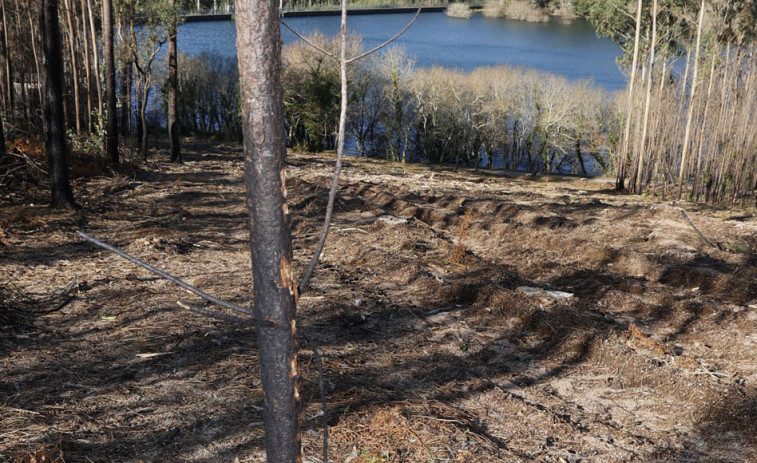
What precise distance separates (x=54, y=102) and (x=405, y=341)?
5895mm

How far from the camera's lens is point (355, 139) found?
3606cm

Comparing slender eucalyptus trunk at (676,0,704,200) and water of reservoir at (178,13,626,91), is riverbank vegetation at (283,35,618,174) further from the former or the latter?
slender eucalyptus trunk at (676,0,704,200)

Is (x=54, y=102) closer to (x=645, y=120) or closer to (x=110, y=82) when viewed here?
(x=110, y=82)

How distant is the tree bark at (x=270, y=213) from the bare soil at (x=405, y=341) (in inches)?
59.4

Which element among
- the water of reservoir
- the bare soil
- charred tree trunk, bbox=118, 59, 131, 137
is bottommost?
the bare soil

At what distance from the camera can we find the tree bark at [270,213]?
1787mm

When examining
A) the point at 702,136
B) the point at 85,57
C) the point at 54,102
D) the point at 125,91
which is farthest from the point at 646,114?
the point at 85,57

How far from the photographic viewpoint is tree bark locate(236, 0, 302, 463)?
1.79 meters

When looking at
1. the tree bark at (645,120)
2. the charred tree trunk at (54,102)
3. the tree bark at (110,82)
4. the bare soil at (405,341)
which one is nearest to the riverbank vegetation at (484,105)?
the tree bark at (645,120)

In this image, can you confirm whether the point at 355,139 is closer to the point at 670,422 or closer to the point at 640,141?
the point at 640,141

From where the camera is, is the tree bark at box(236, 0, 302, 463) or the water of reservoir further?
the water of reservoir

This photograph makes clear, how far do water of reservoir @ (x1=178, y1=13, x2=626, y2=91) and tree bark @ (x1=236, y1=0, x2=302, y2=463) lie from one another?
36.0 metres

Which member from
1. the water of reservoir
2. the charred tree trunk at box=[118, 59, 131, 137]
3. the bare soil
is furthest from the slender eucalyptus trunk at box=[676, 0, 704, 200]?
the water of reservoir

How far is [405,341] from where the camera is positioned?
519 centimetres
